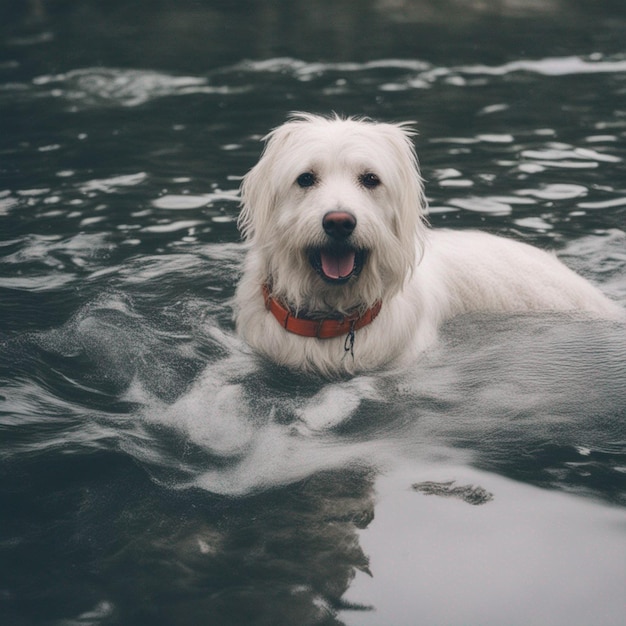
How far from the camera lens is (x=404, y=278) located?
5.22 m

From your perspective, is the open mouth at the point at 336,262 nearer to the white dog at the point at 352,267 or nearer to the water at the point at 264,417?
the white dog at the point at 352,267

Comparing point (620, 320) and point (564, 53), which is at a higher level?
point (564, 53)

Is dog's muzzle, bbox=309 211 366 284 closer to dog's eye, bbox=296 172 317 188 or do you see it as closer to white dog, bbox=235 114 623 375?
white dog, bbox=235 114 623 375

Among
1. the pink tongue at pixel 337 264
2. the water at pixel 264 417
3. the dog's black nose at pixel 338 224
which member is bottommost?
the water at pixel 264 417

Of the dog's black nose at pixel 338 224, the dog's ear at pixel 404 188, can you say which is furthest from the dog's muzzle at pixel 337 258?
the dog's ear at pixel 404 188

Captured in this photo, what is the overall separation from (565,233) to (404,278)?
3021mm

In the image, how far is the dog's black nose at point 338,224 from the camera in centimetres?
459

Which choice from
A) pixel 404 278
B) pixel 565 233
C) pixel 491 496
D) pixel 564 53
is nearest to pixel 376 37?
pixel 564 53

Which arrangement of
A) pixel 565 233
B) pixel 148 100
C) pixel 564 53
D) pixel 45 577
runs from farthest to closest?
A: pixel 564 53, pixel 148 100, pixel 565 233, pixel 45 577

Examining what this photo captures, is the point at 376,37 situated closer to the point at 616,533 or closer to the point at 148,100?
the point at 148,100

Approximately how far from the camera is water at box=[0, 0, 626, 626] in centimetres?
354

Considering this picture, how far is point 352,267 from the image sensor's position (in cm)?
493

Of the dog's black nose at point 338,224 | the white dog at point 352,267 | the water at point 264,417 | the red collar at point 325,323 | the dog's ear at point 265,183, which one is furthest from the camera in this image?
the red collar at point 325,323

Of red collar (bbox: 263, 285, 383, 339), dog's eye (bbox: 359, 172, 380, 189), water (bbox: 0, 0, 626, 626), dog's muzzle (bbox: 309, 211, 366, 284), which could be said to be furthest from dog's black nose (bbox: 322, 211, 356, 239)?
water (bbox: 0, 0, 626, 626)
